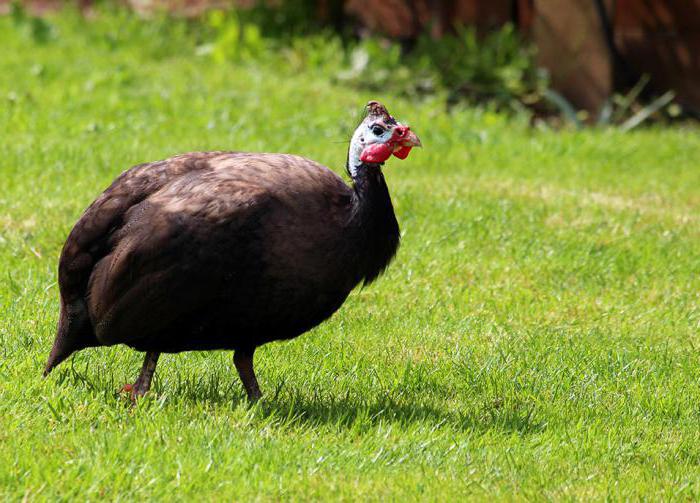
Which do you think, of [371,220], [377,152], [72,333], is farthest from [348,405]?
[72,333]

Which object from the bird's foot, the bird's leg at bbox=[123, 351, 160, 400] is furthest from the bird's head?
the bird's foot

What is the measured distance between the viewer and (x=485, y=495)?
14.3 feet

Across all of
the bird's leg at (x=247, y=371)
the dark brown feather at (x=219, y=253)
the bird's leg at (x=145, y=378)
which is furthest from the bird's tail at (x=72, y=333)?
the bird's leg at (x=247, y=371)

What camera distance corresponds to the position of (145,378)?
5.14 metres

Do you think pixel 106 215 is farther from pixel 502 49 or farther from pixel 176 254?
pixel 502 49

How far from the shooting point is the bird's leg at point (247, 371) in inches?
202

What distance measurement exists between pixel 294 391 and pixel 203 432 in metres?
0.77

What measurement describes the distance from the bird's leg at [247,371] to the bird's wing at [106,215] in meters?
0.70

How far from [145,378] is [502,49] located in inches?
332

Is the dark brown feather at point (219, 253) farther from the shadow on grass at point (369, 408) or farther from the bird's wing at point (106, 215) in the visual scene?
the shadow on grass at point (369, 408)

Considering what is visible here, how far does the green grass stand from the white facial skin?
3.31 feet

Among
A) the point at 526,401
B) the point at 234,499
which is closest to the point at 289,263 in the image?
the point at 234,499

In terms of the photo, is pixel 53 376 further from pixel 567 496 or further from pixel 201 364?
pixel 567 496

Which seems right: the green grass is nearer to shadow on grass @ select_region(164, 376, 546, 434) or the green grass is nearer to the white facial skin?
shadow on grass @ select_region(164, 376, 546, 434)
